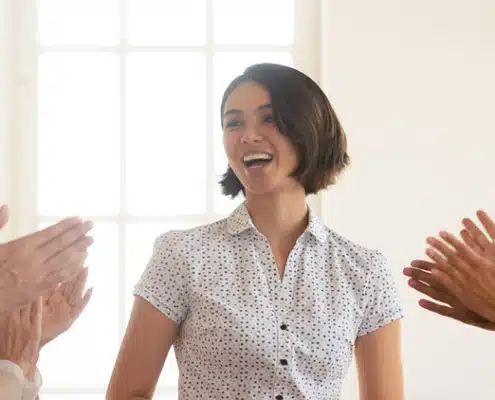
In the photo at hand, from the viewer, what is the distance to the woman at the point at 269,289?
1.68m

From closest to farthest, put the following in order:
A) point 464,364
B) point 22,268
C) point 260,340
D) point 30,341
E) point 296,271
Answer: point 22,268
point 30,341
point 260,340
point 296,271
point 464,364

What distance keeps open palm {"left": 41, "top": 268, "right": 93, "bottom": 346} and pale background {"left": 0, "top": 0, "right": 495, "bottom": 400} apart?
127 cm

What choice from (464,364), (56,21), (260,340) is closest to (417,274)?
(260,340)

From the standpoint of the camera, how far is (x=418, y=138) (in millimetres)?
2844

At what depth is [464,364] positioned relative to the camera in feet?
9.24

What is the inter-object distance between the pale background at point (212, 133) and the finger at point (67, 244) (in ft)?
4.93

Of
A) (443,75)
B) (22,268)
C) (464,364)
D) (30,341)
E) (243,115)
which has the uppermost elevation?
(443,75)

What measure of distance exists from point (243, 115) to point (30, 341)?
679 mm

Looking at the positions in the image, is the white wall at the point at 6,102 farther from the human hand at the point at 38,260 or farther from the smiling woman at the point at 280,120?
the human hand at the point at 38,260

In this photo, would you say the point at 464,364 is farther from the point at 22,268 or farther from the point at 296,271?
the point at 22,268

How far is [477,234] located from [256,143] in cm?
53

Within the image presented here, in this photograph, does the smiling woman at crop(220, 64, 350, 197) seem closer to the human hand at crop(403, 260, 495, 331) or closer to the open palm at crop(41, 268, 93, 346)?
the human hand at crop(403, 260, 495, 331)

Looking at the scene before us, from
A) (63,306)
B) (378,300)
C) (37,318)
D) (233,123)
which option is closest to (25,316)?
(37,318)

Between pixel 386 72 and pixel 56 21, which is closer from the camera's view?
pixel 386 72
